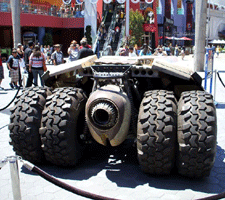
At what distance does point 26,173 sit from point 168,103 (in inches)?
85.1

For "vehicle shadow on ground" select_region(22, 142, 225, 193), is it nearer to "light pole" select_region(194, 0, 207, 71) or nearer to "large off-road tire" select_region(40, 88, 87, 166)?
"large off-road tire" select_region(40, 88, 87, 166)

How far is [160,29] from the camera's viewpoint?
5116 centimetres

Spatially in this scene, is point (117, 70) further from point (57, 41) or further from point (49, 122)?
point (57, 41)

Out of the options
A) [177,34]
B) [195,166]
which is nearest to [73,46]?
[195,166]

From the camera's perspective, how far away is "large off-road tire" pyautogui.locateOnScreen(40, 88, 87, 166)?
4227 mm

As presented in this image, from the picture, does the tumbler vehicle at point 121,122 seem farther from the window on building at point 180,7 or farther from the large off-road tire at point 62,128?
the window on building at point 180,7

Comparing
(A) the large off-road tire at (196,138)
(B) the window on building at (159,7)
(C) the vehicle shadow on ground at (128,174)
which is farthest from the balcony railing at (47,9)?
(A) the large off-road tire at (196,138)

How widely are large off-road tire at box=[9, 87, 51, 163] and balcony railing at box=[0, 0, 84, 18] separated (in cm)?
2648

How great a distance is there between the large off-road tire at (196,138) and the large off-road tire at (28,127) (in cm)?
189

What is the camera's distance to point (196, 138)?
3.93 metres

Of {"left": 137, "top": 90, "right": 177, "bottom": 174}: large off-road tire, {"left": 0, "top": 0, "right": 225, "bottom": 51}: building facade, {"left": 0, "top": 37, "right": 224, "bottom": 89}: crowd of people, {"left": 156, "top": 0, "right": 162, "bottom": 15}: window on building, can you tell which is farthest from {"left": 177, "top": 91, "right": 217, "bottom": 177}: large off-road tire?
{"left": 156, "top": 0, "right": 162, "bottom": 15}: window on building

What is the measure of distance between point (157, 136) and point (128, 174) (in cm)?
82

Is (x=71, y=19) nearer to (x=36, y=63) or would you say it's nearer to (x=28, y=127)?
(x=36, y=63)

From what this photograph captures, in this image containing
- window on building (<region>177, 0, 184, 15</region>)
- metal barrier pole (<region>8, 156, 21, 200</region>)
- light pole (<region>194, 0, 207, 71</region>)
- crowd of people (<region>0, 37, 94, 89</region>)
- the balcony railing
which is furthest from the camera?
window on building (<region>177, 0, 184, 15</region>)
